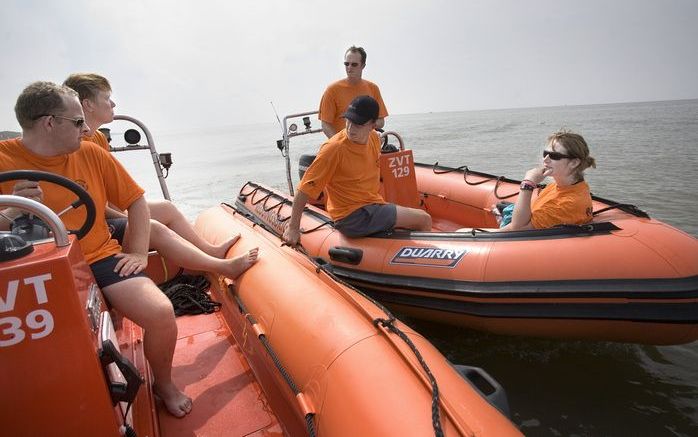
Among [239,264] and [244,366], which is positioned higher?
[239,264]

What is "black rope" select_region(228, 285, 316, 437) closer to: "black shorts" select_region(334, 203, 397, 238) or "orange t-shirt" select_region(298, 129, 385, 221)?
"orange t-shirt" select_region(298, 129, 385, 221)

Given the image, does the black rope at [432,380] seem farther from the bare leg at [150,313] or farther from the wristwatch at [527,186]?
the wristwatch at [527,186]

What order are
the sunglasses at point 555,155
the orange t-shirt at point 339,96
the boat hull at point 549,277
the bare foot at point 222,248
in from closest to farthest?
1. the boat hull at point 549,277
2. the sunglasses at point 555,155
3. the bare foot at point 222,248
4. the orange t-shirt at point 339,96

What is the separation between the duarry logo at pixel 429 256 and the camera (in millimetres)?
2760

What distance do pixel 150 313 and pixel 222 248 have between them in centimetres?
118

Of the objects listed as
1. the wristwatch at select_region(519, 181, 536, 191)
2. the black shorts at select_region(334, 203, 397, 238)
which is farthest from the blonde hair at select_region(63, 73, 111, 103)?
the wristwatch at select_region(519, 181, 536, 191)

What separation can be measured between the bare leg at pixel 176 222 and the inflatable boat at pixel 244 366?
498 millimetres

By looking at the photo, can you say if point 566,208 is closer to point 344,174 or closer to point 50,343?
point 344,174

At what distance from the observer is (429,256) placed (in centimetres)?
288

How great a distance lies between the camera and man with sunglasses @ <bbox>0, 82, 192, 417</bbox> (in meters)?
1.62

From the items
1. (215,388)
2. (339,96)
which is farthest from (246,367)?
(339,96)

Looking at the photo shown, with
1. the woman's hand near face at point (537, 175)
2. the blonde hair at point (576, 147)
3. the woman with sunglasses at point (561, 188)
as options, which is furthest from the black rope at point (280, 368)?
the blonde hair at point (576, 147)

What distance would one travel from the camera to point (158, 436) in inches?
71.2

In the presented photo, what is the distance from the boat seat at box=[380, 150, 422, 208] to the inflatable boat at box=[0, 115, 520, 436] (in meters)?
1.96
